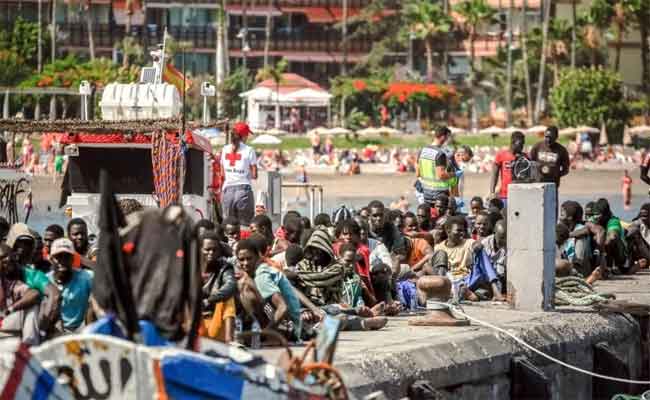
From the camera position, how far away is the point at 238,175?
74.6ft

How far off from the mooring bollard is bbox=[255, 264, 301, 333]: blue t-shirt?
3747mm

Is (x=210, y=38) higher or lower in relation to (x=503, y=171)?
higher

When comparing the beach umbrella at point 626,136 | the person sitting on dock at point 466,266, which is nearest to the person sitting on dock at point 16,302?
the person sitting on dock at point 466,266

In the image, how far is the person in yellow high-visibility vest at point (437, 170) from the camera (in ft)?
74.9

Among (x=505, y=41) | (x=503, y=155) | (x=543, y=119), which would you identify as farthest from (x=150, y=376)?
(x=505, y=41)

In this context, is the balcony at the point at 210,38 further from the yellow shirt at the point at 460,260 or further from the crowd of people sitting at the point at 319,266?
the yellow shirt at the point at 460,260

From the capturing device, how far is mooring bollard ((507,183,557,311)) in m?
18.1

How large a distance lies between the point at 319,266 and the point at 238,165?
6.32 m

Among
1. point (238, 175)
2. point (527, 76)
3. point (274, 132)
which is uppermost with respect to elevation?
point (527, 76)

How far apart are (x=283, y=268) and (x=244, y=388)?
521 cm

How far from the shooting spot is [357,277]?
16922 millimetres

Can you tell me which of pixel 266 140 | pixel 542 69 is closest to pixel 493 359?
pixel 266 140

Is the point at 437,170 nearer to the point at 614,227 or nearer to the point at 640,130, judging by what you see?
the point at 614,227

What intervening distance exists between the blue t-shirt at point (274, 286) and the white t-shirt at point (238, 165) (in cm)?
776
